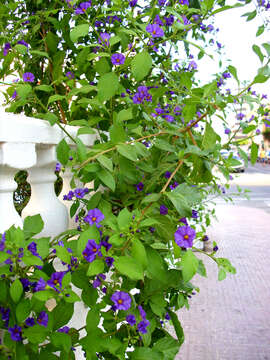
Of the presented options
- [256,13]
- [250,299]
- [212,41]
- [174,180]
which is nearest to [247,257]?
[250,299]

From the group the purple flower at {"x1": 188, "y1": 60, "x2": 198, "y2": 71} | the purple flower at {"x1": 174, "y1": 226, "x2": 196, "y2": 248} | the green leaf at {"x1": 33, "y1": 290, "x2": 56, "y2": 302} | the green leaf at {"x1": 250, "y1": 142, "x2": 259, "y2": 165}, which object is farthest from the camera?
the purple flower at {"x1": 188, "y1": 60, "x2": 198, "y2": 71}

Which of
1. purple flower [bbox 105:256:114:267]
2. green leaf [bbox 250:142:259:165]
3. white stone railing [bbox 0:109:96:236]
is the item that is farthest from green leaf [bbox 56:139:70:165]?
green leaf [bbox 250:142:259:165]

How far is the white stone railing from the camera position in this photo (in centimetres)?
91

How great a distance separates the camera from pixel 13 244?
30.6 inches

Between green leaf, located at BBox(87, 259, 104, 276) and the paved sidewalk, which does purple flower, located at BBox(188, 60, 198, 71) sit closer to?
green leaf, located at BBox(87, 259, 104, 276)

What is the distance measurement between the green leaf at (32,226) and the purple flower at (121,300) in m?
0.21

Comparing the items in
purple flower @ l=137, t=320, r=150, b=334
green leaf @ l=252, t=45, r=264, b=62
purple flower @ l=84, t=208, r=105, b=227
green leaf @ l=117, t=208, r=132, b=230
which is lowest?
purple flower @ l=137, t=320, r=150, b=334

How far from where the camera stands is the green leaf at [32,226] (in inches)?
35.0

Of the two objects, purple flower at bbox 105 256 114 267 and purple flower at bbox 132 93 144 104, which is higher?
purple flower at bbox 132 93 144 104

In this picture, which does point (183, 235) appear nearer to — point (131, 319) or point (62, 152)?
point (131, 319)

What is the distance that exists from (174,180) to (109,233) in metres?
0.43

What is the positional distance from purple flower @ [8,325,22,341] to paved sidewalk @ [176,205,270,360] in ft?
6.32

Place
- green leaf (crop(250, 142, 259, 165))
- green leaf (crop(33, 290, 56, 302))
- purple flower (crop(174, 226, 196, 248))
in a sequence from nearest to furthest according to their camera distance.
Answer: green leaf (crop(33, 290, 56, 302)), purple flower (crop(174, 226, 196, 248)), green leaf (crop(250, 142, 259, 165))

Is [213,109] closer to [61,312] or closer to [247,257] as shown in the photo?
[61,312]
